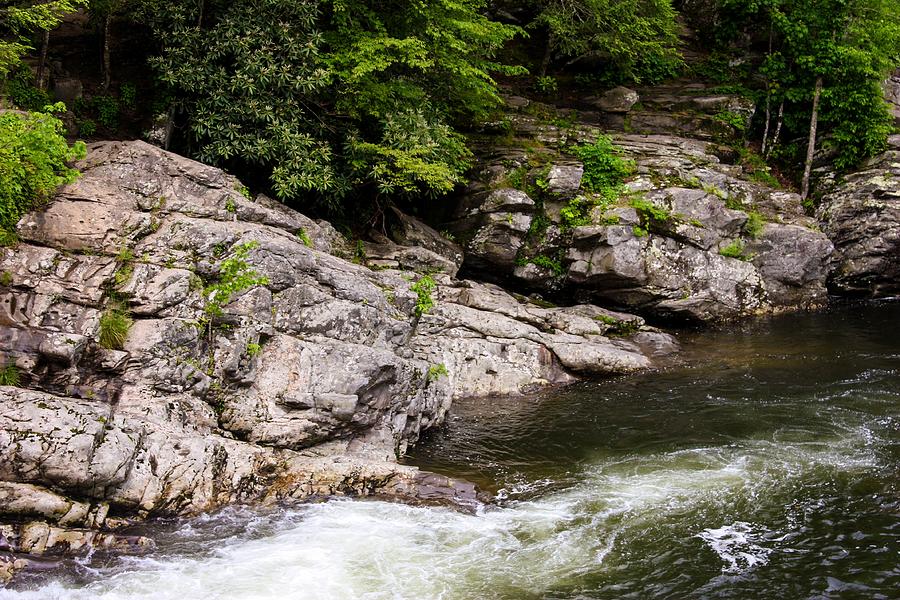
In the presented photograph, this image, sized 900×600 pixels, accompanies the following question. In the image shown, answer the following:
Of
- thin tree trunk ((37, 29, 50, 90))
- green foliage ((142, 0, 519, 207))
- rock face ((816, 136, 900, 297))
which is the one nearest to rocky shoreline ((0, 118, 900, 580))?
green foliage ((142, 0, 519, 207))

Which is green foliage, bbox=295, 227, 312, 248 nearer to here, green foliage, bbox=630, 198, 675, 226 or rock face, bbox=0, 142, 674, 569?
rock face, bbox=0, 142, 674, 569

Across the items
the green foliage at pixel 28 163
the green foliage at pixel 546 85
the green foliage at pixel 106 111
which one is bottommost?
the green foliage at pixel 28 163

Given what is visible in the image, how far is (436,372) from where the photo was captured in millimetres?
15461

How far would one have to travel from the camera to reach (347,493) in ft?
35.9

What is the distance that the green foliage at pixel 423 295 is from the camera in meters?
15.8

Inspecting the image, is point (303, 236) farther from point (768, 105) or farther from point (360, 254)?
point (768, 105)

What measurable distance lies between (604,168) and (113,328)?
55.1 ft

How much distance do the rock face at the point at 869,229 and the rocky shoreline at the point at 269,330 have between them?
16.9 feet

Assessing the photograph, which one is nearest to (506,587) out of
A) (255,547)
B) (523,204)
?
(255,547)

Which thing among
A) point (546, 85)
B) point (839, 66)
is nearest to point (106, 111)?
point (546, 85)

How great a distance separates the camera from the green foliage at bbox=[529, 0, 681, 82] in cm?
2648

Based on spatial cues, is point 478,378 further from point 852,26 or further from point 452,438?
point 852,26

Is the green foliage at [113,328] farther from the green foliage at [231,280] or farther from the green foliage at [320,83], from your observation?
the green foliage at [320,83]

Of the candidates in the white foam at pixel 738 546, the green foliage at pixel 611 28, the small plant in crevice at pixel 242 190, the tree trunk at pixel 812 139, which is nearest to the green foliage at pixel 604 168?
the green foliage at pixel 611 28
